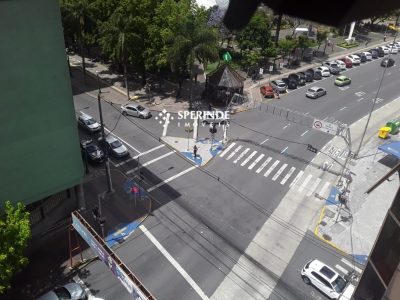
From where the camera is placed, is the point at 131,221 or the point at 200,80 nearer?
the point at 131,221

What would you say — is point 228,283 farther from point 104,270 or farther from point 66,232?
point 66,232

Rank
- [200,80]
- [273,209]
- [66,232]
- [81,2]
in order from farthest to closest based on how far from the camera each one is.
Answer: [200,80] → [81,2] → [273,209] → [66,232]

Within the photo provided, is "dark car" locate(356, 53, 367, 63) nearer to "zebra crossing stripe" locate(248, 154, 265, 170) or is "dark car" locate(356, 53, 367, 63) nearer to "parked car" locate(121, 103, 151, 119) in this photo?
"zebra crossing stripe" locate(248, 154, 265, 170)

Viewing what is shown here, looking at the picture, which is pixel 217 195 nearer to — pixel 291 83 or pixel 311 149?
pixel 311 149

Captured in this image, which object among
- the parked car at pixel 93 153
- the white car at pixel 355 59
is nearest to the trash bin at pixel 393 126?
the white car at pixel 355 59

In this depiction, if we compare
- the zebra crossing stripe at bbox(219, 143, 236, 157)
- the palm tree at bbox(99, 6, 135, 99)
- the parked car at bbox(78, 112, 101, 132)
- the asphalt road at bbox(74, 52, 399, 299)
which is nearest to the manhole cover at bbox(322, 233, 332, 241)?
the asphalt road at bbox(74, 52, 399, 299)

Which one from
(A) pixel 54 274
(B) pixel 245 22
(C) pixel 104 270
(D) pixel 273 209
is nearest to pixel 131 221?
(C) pixel 104 270

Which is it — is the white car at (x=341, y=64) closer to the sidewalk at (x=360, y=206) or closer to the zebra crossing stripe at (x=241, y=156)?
the sidewalk at (x=360, y=206)
